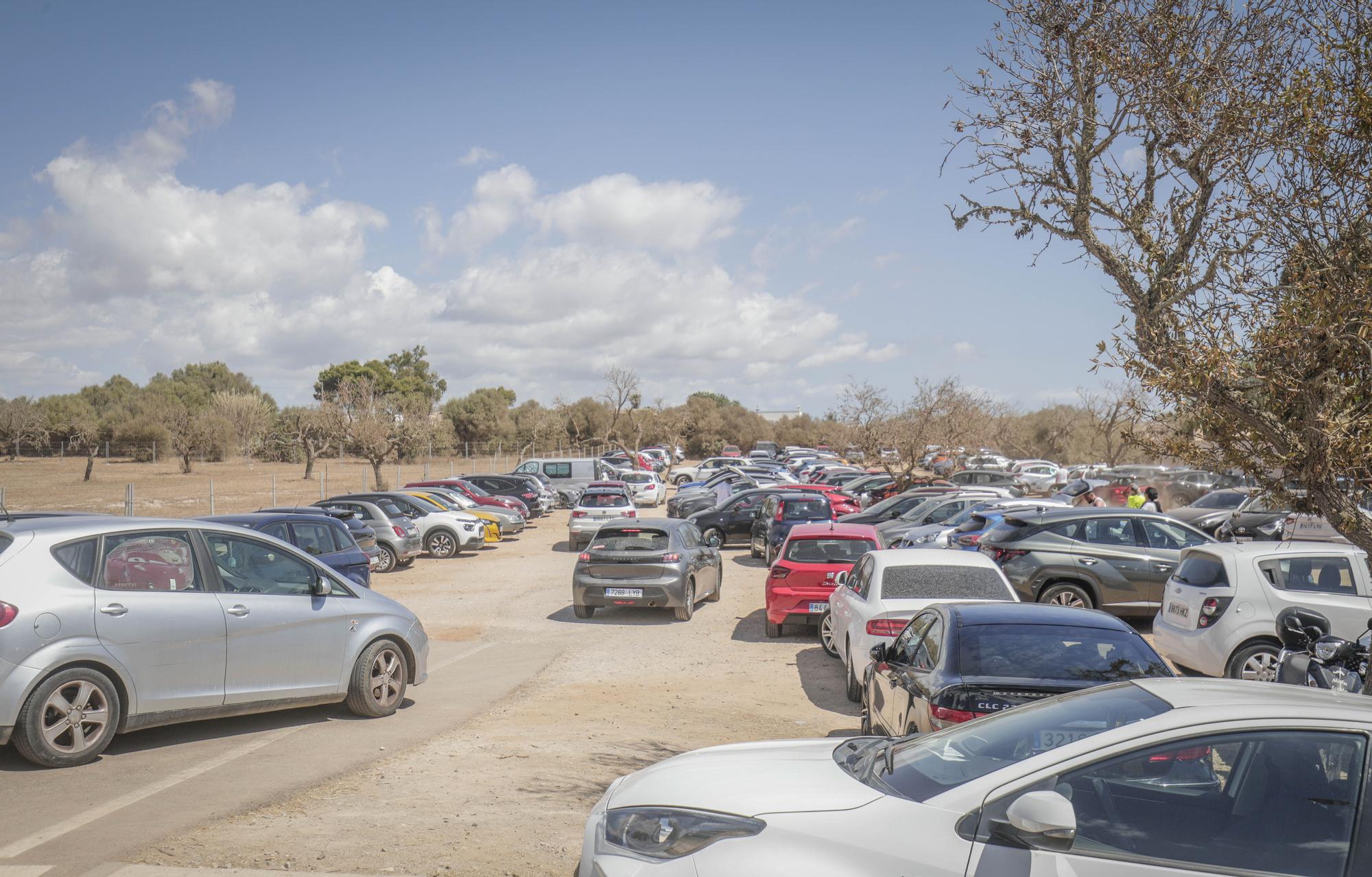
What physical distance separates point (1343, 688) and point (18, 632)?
8.40 m

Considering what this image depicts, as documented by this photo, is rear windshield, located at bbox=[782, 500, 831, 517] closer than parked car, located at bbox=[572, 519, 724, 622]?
No

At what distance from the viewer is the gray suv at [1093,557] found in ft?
45.3

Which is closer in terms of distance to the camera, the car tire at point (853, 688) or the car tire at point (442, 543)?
the car tire at point (853, 688)

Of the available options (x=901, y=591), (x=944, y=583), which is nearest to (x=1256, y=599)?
(x=944, y=583)

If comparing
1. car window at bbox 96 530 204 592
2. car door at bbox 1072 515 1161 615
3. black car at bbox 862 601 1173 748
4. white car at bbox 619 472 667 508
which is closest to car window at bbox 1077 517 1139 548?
car door at bbox 1072 515 1161 615

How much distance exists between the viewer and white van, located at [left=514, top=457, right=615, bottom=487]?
137 feet

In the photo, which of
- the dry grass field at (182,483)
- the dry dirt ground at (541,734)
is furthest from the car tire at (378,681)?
the dry grass field at (182,483)

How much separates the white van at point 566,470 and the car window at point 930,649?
115 ft

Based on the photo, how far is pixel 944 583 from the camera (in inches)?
388

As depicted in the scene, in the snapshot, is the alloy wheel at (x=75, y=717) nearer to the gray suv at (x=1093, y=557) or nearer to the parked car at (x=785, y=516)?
the gray suv at (x=1093, y=557)

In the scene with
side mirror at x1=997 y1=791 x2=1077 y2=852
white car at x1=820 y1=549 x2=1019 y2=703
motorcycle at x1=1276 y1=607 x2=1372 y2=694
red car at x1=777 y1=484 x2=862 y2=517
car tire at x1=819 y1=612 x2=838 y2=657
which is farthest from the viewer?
red car at x1=777 y1=484 x2=862 y2=517

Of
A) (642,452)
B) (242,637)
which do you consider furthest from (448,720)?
(642,452)

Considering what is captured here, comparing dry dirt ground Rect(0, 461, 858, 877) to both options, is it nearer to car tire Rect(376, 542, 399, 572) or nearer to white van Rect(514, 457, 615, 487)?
car tire Rect(376, 542, 399, 572)

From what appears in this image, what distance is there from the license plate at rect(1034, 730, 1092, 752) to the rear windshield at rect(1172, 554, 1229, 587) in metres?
7.18
